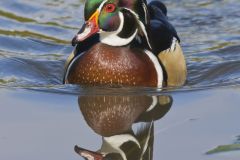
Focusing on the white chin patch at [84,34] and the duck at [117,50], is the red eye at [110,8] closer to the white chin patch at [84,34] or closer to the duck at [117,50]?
the duck at [117,50]

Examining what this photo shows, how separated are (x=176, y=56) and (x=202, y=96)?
A: 35.4 inches

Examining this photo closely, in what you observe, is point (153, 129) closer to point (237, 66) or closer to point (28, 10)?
point (237, 66)

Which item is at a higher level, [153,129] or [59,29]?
[153,129]

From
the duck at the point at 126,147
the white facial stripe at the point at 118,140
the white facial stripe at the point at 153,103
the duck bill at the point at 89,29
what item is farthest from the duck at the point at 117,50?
the white facial stripe at the point at 118,140

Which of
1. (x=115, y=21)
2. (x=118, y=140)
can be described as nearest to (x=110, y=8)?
(x=115, y=21)

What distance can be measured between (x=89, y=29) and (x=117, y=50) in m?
0.39

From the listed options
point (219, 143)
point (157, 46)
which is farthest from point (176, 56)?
point (219, 143)

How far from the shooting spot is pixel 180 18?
35.7 feet

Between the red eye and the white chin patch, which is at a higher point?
the red eye

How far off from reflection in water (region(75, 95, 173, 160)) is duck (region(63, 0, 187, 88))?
26 cm

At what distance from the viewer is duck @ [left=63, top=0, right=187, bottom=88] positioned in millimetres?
7457

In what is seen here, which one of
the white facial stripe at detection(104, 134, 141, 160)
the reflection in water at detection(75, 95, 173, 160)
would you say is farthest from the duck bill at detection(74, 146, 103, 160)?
the white facial stripe at detection(104, 134, 141, 160)

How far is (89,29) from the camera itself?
24.1 ft

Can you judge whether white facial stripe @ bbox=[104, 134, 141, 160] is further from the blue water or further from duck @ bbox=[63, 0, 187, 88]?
duck @ bbox=[63, 0, 187, 88]
